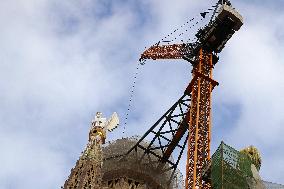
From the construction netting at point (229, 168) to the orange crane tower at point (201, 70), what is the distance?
452 cm

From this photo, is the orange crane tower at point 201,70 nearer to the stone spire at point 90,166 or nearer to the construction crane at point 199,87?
the construction crane at point 199,87

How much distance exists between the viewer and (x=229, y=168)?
5084 centimetres

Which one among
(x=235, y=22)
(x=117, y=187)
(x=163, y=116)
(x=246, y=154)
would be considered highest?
(x=235, y=22)

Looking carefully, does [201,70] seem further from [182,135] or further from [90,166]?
[90,166]

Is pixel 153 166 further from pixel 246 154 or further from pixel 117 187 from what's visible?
pixel 246 154

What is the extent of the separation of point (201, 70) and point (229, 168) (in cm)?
1948

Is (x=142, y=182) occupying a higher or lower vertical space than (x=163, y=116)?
lower

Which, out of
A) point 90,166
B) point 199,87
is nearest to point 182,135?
point 199,87

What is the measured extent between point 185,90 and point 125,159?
9.45 metres

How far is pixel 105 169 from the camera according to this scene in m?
68.4

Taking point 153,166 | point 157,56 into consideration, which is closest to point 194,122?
point 153,166

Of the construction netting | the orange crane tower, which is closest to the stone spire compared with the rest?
the construction netting

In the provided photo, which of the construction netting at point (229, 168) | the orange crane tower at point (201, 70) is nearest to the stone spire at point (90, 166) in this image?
the construction netting at point (229, 168)

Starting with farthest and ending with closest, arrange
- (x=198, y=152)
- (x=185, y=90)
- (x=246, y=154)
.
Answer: (x=185, y=90) → (x=198, y=152) → (x=246, y=154)
